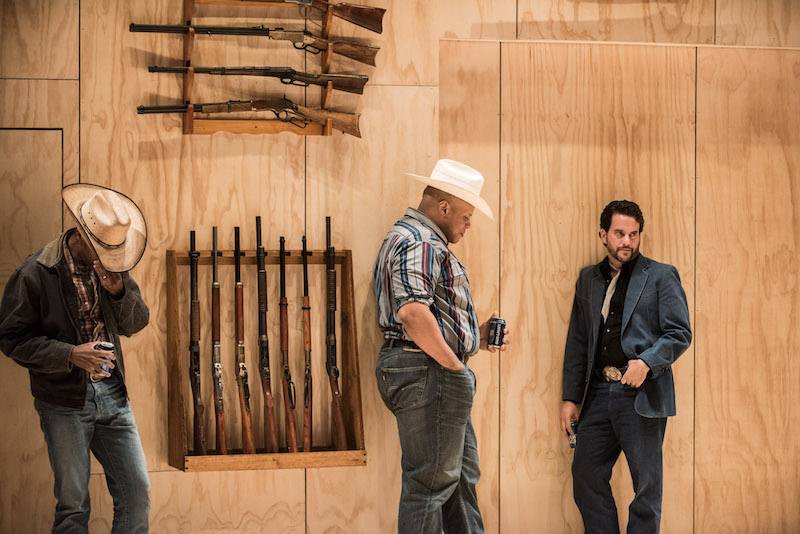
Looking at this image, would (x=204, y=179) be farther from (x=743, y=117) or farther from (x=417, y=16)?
(x=743, y=117)

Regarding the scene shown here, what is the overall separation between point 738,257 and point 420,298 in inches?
84.2

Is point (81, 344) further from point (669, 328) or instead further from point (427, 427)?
point (669, 328)

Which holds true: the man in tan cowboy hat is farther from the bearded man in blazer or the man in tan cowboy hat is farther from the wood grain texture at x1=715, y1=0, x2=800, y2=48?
the wood grain texture at x1=715, y1=0, x2=800, y2=48

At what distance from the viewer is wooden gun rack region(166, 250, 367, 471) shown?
11.5 ft

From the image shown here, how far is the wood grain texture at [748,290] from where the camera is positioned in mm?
4156

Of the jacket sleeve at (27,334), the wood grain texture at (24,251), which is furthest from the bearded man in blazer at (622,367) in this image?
the wood grain texture at (24,251)

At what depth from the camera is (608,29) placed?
408 centimetres

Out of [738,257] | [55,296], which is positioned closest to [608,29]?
[738,257]

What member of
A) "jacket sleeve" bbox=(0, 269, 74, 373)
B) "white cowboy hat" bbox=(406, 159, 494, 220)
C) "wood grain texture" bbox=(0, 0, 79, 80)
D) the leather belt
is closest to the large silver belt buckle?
the leather belt

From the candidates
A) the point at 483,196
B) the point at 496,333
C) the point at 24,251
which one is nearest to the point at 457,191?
the point at 496,333

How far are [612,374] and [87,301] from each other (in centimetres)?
234

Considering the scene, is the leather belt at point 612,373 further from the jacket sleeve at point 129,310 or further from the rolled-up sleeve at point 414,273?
the jacket sleeve at point 129,310

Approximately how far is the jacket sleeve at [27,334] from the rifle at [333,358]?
46.9 inches

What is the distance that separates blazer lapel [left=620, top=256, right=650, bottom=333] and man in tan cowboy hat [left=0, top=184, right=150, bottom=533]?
2.17 meters
